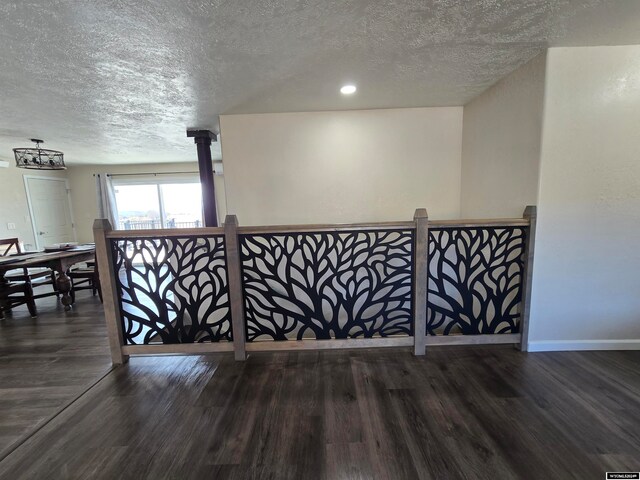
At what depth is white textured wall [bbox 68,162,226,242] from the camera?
21.5 feet

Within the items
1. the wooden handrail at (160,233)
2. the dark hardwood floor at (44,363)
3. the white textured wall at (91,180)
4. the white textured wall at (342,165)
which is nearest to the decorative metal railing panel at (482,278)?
the white textured wall at (342,165)

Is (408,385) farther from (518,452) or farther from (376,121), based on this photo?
(376,121)

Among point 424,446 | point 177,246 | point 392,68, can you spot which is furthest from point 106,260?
point 392,68

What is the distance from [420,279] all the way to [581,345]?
147 centimetres

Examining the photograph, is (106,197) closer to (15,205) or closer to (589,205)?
(15,205)

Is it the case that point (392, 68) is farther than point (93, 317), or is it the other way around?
point (93, 317)

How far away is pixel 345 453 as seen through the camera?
57.6 inches

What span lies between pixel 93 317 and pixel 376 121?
4.41m

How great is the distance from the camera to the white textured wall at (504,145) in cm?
223

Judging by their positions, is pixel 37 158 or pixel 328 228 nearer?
pixel 328 228

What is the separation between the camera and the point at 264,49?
6.33 ft

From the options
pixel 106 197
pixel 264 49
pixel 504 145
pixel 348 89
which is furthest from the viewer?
pixel 106 197

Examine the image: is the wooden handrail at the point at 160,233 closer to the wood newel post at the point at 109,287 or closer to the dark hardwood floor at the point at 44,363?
the wood newel post at the point at 109,287

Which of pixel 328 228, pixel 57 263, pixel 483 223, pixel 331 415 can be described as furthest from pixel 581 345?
pixel 57 263
